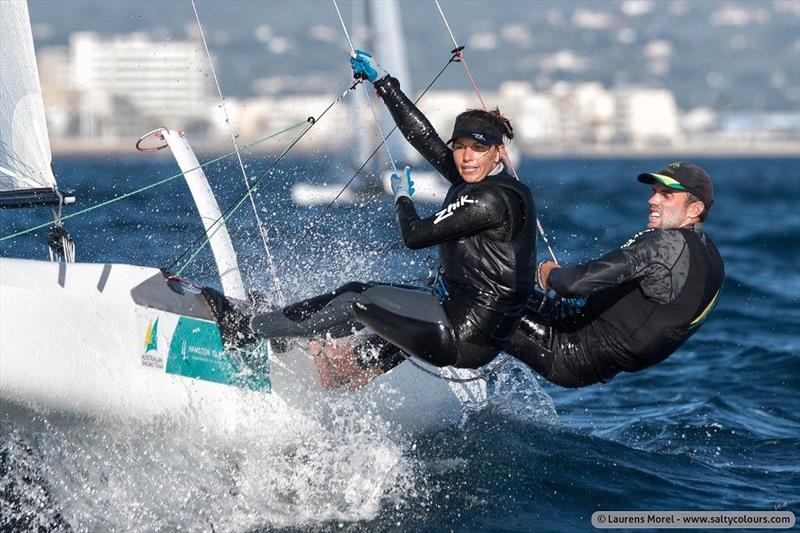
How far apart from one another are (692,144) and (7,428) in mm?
104685

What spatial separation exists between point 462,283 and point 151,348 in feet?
4.03

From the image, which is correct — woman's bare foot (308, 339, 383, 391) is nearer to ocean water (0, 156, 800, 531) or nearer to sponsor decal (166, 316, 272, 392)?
ocean water (0, 156, 800, 531)

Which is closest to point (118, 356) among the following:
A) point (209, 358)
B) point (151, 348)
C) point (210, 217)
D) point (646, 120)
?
point (151, 348)

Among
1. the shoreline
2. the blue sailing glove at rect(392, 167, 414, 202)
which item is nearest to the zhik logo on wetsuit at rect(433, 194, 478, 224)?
the blue sailing glove at rect(392, 167, 414, 202)

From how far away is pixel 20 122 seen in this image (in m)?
5.12

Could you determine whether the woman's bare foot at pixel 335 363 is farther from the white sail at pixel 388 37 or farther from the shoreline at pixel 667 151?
the shoreline at pixel 667 151

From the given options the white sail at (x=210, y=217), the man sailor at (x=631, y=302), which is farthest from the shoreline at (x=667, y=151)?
the man sailor at (x=631, y=302)

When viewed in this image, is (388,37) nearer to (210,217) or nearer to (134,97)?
(210,217)

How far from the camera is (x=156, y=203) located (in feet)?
44.8

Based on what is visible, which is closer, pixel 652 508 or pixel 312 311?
pixel 312 311

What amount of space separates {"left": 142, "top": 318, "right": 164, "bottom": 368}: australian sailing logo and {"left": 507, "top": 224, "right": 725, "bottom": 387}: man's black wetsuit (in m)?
1.44

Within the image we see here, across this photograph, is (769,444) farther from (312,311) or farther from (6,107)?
(6,107)

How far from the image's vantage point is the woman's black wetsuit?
4383 millimetres

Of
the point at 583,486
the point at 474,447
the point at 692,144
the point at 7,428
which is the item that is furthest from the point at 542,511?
the point at 692,144
